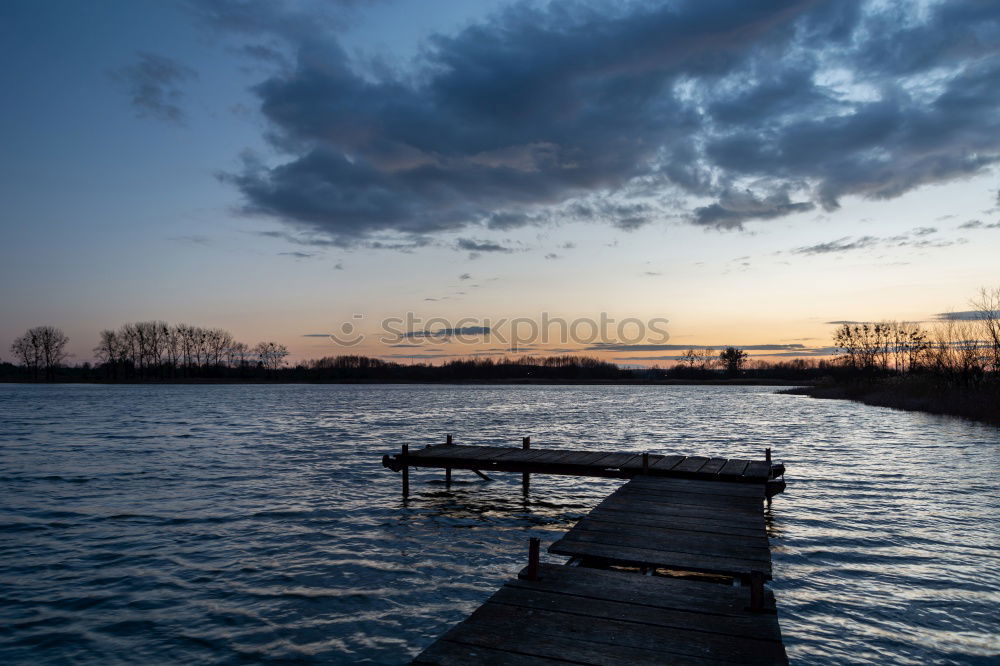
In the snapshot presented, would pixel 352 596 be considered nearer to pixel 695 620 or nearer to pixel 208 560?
pixel 208 560

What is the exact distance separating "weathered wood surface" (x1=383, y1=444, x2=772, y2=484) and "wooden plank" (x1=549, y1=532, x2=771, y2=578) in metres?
7.55

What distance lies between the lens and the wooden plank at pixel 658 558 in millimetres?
9133

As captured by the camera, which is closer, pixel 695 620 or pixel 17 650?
pixel 695 620

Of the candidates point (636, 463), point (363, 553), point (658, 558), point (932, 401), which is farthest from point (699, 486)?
point (932, 401)

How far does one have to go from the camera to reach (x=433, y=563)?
520 inches

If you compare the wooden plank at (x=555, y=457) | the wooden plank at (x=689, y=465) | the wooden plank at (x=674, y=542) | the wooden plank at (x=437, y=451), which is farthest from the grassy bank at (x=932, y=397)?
the wooden plank at (x=674, y=542)

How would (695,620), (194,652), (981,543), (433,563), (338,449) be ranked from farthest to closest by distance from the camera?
(338,449) < (981,543) < (433,563) < (194,652) < (695,620)

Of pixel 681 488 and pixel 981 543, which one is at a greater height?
pixel 681 488

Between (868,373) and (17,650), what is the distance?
103 meters

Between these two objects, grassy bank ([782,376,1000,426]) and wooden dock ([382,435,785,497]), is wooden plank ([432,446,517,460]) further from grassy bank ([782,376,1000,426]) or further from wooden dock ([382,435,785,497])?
grassy bank ([782,376,1000,426])

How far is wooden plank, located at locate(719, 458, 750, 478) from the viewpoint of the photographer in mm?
16859

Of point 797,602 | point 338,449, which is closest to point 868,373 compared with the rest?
point 338,449

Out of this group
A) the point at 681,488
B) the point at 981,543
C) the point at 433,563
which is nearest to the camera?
the point at 433,563

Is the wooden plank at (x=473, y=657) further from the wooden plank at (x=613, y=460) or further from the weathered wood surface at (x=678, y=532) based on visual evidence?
the wooden plank at (x=613, y=460)
